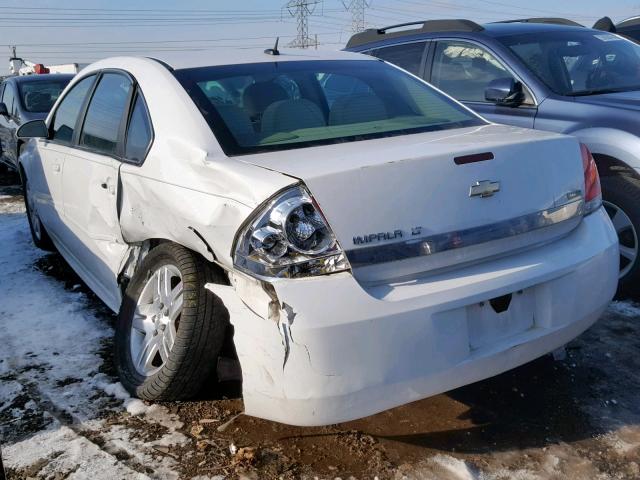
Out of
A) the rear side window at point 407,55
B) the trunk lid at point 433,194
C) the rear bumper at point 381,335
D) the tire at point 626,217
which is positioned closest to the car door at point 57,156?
the trunk lid at point 433,194

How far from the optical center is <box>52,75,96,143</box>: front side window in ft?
13.5

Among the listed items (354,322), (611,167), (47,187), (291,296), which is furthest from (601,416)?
(47,187)

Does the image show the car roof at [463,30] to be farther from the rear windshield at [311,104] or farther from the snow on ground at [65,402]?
the snow on ground at [65,402]

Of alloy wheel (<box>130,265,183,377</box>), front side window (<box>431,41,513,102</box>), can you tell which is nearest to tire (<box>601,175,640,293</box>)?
front side window (<box>431,41,513,102</box>)

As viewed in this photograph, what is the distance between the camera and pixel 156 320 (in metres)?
2.95

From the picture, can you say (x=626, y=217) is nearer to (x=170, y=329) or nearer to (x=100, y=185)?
(x=170, y=329)

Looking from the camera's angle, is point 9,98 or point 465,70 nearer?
point 465,70

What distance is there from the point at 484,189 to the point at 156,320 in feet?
5.16

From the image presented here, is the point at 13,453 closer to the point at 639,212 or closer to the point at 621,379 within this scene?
the point at 621,379

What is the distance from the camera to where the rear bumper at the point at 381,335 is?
2113mm

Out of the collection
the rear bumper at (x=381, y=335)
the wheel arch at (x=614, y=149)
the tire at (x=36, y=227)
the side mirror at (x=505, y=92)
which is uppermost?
the side mirror at (x=505, y=92)

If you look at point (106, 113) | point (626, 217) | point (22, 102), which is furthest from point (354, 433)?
point (22, 102)

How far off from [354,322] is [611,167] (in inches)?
111

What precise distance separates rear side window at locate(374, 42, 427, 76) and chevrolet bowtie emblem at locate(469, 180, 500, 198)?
10.4 feet
